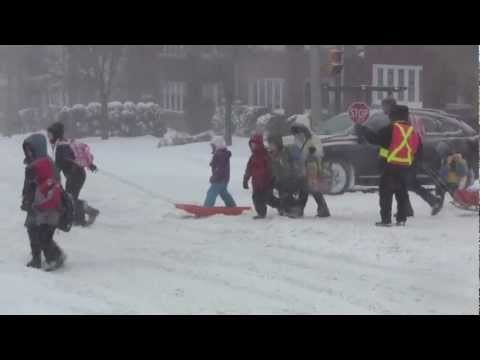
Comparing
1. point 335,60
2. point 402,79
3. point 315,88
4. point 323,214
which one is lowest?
point 323,214

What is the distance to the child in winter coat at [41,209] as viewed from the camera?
9164 millimetres

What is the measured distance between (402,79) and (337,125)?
71.2 feet

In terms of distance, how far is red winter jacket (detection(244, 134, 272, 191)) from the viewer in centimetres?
1257

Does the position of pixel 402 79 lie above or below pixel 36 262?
above

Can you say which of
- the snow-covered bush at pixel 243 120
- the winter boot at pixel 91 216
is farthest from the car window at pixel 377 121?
the snow-covered bush at pixel 243 120

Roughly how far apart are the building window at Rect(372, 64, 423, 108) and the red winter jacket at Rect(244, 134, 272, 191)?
Result: 2459 cm

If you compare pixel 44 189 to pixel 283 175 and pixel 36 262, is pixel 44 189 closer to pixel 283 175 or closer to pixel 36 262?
pixel 36 262


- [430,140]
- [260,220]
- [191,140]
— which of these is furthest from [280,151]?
[191,140]

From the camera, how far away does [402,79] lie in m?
37.7

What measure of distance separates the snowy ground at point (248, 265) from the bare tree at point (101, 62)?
17046 millimetres

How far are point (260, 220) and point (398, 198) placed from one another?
2034 millimetres

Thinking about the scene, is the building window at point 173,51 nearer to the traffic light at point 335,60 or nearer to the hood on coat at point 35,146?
the traffic light at point 335,60

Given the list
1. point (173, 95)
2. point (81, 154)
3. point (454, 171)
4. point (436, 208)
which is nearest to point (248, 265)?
point (81, 154)

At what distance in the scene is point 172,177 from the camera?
741 inches
